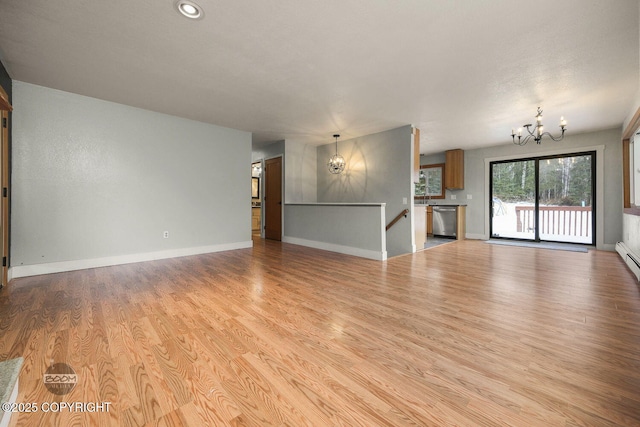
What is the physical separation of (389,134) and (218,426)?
545cm

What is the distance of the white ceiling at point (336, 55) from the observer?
2.11 metres

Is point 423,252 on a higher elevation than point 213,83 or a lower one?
lower

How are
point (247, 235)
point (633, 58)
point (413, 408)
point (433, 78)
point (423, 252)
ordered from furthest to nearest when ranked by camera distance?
point (247, 235), point (423, 252), point (433, 78), point (633, 58), point (413, 408)

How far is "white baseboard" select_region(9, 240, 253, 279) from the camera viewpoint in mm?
3398

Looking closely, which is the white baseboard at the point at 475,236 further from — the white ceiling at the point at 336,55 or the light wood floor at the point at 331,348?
the light wood floor at the point at 331,348

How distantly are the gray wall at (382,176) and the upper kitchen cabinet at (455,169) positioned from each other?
2925mm

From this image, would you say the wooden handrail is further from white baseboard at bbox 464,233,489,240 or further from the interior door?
white baseboard at bbox 464,233,489,240

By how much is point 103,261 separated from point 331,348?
395 cm

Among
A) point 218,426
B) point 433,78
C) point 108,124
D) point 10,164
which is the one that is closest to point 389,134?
point 433,78

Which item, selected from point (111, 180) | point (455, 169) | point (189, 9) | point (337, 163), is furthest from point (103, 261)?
point (455, 169)

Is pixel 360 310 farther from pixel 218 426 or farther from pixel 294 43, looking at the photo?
pixel 294 43

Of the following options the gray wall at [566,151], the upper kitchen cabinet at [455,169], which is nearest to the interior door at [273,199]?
the upper kitchen cabinet at [455,169]

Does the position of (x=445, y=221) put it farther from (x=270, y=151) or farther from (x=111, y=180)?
(x=111, y=180)

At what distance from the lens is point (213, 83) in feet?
11.0
